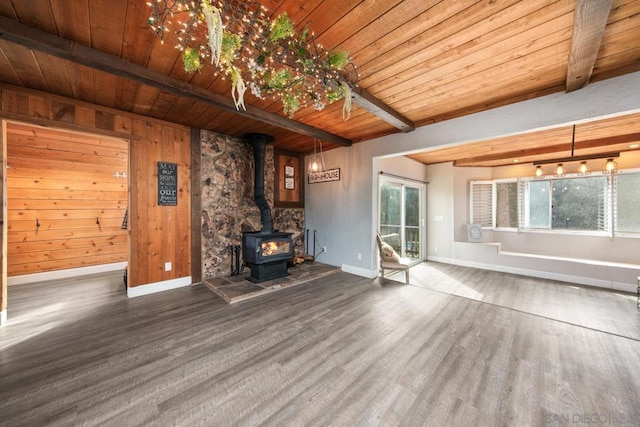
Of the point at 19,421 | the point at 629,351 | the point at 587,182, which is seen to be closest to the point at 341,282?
the point at 629,351

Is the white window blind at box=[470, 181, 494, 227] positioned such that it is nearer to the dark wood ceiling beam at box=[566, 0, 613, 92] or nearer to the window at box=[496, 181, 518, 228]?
the window at box=[496, 181, 518, 228]

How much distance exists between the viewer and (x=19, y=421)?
4.48 feet

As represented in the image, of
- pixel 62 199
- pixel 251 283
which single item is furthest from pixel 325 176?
pixel 62 199

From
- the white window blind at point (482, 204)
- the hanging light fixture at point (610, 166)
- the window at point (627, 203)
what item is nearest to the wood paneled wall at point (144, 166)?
the white window blind at point (482, 204)

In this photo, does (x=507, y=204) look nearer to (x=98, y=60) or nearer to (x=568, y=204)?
(x=568, y=204)

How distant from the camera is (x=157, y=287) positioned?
354 cm

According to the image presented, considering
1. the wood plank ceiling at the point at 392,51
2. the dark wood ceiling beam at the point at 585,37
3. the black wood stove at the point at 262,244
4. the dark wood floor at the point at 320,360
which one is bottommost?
the dark wood floor at the point at 320,360

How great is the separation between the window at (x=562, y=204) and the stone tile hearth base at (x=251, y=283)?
14.5ft

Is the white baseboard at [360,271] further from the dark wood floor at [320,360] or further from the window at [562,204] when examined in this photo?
the window at [562,204]

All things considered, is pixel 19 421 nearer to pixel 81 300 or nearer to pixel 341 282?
pixel 81 300

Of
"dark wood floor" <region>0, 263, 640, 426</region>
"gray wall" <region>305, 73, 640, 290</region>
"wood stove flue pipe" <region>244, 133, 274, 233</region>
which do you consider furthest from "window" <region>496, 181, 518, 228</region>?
"wood stove flue pipe" <region>244, 133, 274, 233</region>

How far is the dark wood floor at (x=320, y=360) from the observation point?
1.44 meters

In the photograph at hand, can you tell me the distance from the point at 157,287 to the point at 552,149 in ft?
25.1

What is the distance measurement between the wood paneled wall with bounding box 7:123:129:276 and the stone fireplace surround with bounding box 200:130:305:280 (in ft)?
4.23
